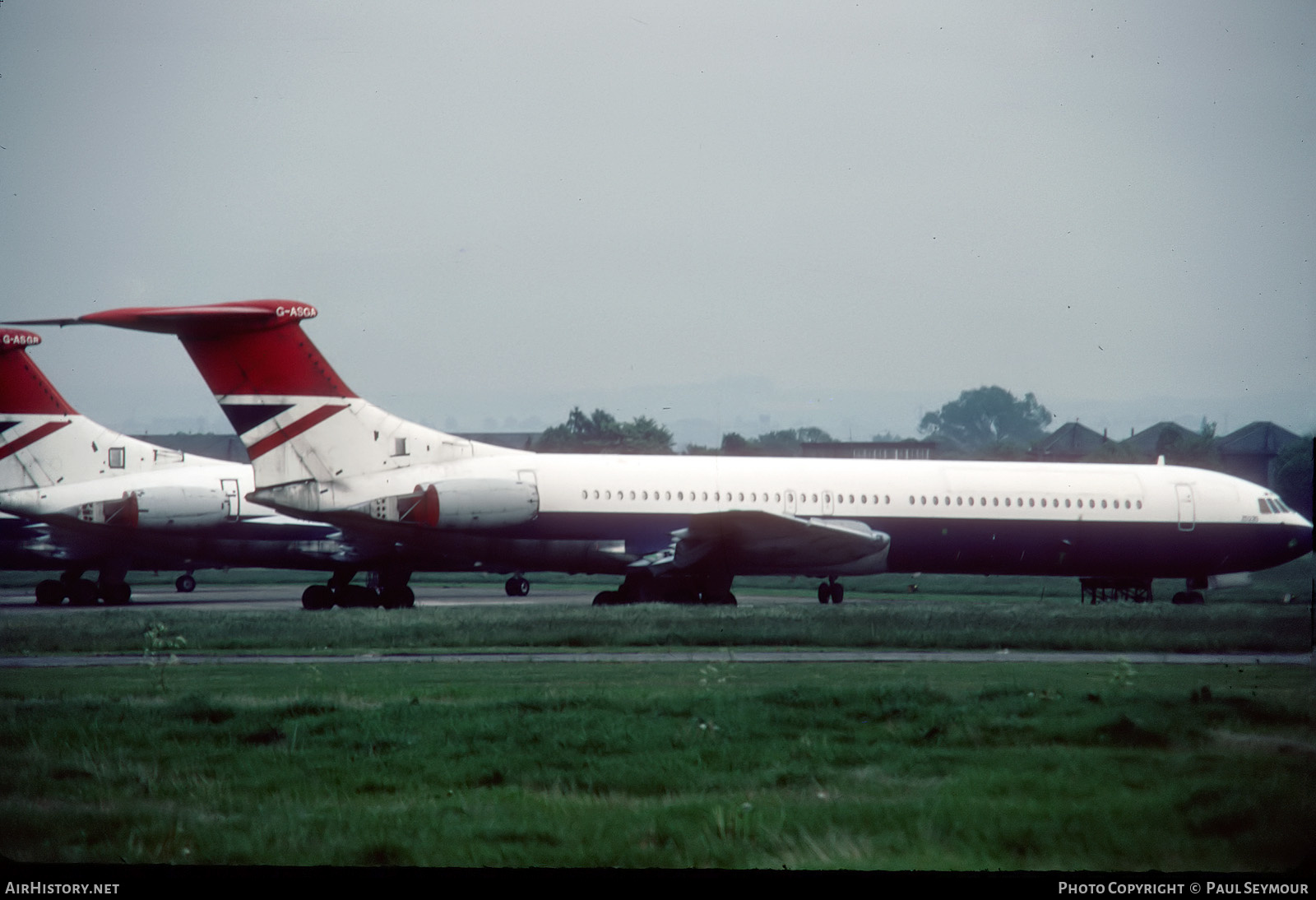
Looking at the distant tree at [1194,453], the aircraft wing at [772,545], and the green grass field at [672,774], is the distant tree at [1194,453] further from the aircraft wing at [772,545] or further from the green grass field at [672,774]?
the green grass field at [672,774]

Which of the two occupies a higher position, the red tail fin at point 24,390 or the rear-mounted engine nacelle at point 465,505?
the red tail fin at point 24,390

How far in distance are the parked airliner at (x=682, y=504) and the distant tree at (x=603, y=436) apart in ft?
59.7

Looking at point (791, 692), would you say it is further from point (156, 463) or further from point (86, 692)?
point (156, 463)

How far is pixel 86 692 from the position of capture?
49.8ft

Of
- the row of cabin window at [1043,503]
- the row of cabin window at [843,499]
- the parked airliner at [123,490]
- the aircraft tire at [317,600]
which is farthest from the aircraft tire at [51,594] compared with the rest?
the row of cabin window at [1043,503]

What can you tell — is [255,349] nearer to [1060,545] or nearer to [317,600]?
[317,600]

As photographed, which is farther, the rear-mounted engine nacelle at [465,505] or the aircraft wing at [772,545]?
the aircraft wing at [772,545]

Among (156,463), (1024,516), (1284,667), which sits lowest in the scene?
(1284,667)

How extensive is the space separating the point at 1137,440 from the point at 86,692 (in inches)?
1810

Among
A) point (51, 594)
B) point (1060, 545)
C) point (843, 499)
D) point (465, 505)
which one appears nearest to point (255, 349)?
point (465, 505)

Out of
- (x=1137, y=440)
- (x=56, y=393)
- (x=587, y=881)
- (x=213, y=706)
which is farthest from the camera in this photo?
(x=1137, y=440)

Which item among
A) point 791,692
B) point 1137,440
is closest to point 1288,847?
point 791,692

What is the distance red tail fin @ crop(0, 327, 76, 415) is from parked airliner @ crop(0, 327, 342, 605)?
0.02 meters

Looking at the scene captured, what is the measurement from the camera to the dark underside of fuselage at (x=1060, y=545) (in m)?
29.1
